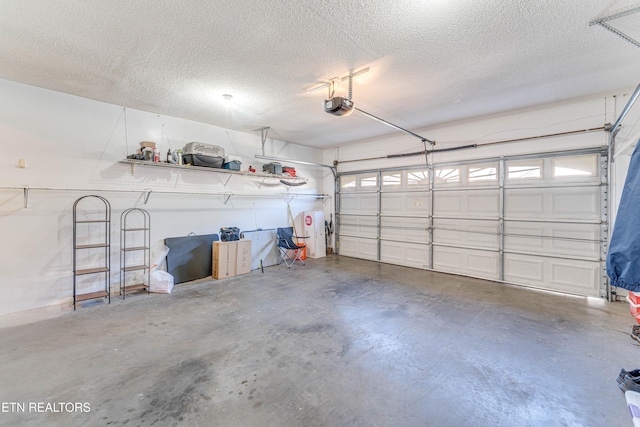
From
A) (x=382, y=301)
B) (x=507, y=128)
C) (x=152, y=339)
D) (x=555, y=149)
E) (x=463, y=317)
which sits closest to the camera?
(x=152, y=339)

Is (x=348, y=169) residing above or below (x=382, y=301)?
above

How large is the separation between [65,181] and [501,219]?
22.9 ft

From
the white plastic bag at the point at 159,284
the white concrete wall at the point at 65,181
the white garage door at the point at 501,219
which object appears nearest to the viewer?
the white concrete wall at the point at 65,181

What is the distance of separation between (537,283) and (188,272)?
6.09 metres

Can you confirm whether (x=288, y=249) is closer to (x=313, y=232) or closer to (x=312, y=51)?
(x=313, y=232)

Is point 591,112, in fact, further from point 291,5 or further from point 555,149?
point 291,5

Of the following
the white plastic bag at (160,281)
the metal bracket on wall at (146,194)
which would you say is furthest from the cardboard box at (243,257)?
the metal bracket on wall at (146,194)

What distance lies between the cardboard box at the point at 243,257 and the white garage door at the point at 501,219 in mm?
3073

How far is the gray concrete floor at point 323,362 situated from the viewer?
5.99 feet

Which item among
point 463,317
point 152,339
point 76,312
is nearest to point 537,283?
point 463,317

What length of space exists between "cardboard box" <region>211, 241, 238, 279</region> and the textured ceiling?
2476 millimetres

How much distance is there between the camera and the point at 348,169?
739 centimetres

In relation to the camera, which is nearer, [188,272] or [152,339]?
[152,339]

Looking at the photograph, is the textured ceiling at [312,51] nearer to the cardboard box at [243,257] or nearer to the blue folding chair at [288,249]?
the cardboard box at [243,257]
